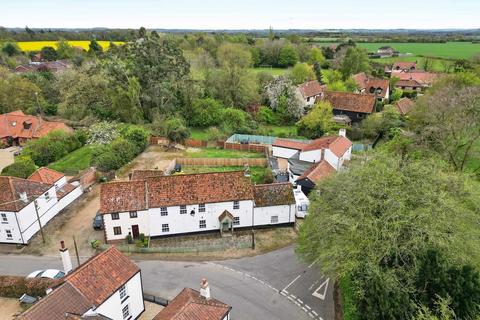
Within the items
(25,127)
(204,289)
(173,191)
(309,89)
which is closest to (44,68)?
(25,127)

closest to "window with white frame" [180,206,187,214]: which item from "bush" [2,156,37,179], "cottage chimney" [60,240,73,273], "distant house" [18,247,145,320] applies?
"distant house" [18,247,145,320]

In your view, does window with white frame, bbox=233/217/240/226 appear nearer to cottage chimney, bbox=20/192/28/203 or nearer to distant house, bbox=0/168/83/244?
distant house, bbox=0/168/83/244

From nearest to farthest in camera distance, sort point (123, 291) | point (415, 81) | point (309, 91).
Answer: point (123, 291) < point (309, 91) < point (415, 81)

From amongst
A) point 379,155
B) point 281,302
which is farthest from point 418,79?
point 281,302

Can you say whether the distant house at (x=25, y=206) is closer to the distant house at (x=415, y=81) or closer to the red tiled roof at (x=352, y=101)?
the red tiled roof at (x=352, y=101)

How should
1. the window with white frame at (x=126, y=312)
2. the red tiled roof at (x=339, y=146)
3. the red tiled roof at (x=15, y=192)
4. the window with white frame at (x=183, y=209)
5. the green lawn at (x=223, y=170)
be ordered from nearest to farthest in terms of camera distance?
the window with white frame at (x=126, y=312)
the red tiled roof at (x=15, y=192)
the window with white frame at (x=183, y=209)
the red tiled roof at (x=339, y=146)
the green lawn at (x=223, y=170)

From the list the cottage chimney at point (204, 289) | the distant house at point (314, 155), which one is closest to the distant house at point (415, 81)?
the distant house at point (314, 155)

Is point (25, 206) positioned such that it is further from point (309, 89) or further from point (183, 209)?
point (309, 89)
